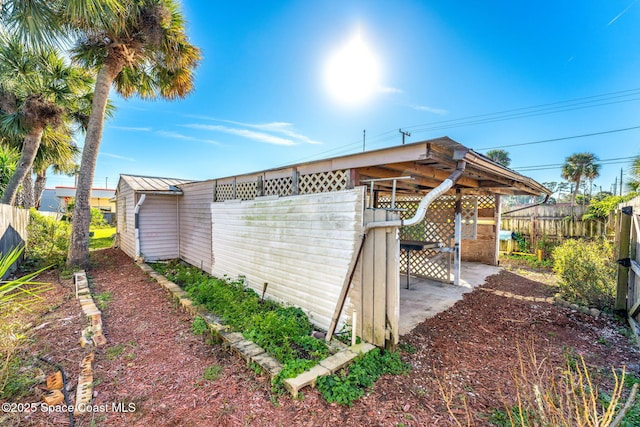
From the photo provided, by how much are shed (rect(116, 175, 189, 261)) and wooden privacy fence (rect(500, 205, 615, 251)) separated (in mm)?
11539

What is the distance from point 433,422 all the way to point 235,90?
10.1 m

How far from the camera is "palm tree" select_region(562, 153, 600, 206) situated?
21.7 metres

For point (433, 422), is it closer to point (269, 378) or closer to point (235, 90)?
point (269, 378)

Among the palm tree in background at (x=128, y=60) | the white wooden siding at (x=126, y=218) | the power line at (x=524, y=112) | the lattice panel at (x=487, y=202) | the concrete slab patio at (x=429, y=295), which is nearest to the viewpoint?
the concrete slab patio at (x=429, y=295)

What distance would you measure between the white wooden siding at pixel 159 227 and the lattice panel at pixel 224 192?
10.4 feet

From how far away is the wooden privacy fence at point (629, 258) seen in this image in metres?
3.65

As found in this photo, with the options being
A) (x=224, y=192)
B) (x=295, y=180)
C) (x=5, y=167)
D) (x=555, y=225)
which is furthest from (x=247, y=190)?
(x=555, y=225)

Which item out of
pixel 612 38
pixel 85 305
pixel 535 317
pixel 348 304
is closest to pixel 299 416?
pixel 348 304

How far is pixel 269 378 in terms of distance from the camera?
2.62m

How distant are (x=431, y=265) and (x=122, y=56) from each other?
30.6ft

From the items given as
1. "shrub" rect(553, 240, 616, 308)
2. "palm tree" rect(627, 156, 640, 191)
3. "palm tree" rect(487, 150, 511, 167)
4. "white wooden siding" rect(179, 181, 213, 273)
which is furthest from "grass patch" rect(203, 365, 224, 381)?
"palm tree" rect(487, 150, 511, 167)

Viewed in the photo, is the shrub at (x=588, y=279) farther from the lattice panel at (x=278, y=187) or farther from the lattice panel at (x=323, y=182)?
the lattice panel at (x=278, y=187)

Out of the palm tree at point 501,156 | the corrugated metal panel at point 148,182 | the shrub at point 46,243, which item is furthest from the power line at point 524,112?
the palm tree at point 501,156

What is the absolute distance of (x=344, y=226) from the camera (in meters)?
3.34
